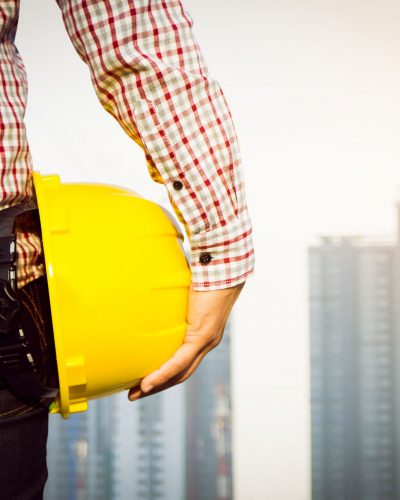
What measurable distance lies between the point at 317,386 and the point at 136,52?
8.32 meters

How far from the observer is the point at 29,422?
1.90ft

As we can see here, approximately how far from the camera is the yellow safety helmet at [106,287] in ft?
1.97

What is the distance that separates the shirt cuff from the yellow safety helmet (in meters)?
0.04

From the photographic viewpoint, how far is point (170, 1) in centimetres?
61

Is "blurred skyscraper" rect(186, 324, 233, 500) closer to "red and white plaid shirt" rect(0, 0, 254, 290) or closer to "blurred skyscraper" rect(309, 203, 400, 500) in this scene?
"blurred skyscraper" rect(309, 203, 400, 500)

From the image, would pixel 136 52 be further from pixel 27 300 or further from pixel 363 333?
pixel 363 333

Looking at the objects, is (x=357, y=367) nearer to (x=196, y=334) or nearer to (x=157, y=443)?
(x=157, y=443)

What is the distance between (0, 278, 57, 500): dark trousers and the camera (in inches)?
21.9

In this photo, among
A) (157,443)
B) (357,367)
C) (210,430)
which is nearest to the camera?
(357,367)

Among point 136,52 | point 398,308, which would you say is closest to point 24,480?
point 136,52

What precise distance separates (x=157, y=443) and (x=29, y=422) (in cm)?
857

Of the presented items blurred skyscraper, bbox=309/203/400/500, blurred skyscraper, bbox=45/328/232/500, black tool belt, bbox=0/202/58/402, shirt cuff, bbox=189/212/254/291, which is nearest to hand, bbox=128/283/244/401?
shirt cuff, bbox=189/212/254/291

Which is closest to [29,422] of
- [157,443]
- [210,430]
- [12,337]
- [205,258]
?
[12,337]

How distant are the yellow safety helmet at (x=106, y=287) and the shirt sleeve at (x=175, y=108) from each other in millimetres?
48
